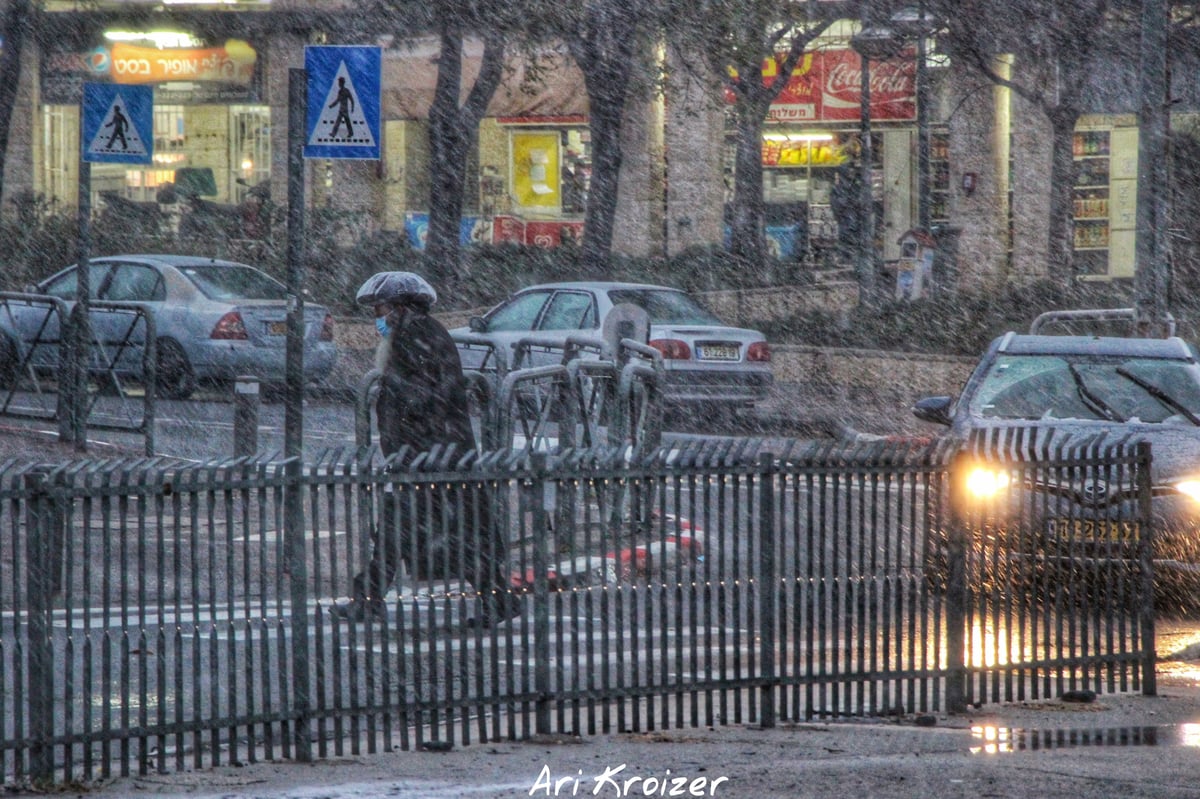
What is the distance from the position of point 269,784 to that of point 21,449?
10.1 m

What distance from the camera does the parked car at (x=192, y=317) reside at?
20.5 meters

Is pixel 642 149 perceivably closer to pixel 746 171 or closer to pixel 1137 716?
pixel 746 171

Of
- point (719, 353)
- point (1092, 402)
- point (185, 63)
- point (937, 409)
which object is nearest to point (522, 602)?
point (937, 409)

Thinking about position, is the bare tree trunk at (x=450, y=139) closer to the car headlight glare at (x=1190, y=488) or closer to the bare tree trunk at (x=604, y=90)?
the bare tree trunk at (x=604, y=90)

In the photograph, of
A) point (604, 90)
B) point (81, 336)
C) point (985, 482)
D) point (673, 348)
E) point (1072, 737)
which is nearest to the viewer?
point (1072, 737)

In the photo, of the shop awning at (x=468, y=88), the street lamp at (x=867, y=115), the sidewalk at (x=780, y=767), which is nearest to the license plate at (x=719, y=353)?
the street lamp at (x=867, y=115)

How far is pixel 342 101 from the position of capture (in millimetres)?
11312

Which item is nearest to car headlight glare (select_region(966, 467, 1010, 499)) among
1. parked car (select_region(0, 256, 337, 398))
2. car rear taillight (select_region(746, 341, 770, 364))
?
car rear taillight (select_region(746, 341, 770, 364))

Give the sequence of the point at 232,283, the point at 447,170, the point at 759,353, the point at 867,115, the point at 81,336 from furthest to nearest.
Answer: the point at 447,170, the point at 867,115, the point at 232,283, the point at 759,353, the point at 81,336

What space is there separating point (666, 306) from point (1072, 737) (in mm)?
12944

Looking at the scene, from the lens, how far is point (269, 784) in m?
6.74

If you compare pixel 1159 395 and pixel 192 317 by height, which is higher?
pixel 192 317

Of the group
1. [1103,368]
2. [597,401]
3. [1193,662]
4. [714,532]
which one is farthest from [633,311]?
[714,532]

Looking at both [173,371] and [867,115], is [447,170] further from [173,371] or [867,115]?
[173,371]
